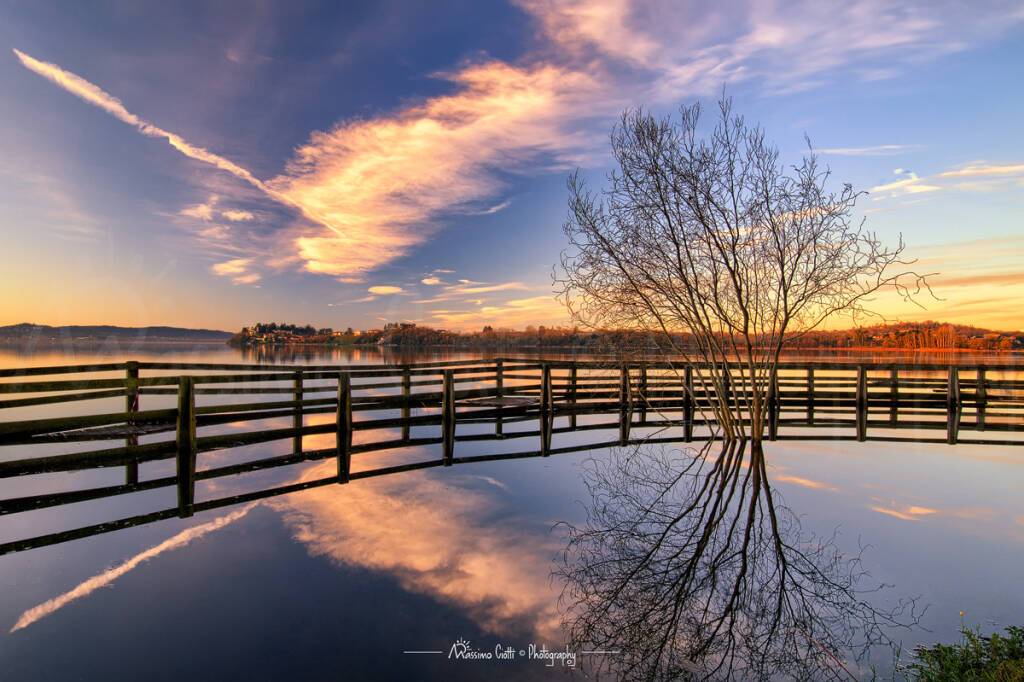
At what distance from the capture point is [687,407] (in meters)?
16.5

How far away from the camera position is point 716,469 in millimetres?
9078

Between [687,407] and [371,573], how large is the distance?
44.5 feet

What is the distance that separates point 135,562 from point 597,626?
4673mm

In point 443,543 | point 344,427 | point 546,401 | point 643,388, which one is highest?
point 643,388

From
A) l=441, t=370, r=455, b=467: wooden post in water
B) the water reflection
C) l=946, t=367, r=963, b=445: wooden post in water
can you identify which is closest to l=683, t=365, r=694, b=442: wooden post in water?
l=441, t=370, r=455, b=467: wooden post in water

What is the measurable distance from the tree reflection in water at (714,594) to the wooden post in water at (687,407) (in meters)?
5.59

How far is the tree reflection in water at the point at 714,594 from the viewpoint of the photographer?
360 cm

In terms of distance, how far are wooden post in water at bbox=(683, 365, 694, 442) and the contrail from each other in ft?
32.9

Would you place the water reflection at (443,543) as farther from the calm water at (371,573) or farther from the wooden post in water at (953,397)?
the wooden post in water at (953,397)

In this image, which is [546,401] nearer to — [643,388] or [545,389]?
[545,389]

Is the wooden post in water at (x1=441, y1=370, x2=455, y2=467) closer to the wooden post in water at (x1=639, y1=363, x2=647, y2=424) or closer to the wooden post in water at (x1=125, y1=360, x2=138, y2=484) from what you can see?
the wooden post in water at (x1=125, y1=360, x2=138, y2=484)

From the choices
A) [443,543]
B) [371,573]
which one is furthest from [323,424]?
[371,573]

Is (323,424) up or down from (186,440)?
down

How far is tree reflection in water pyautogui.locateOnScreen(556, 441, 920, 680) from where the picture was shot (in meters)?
3.60
